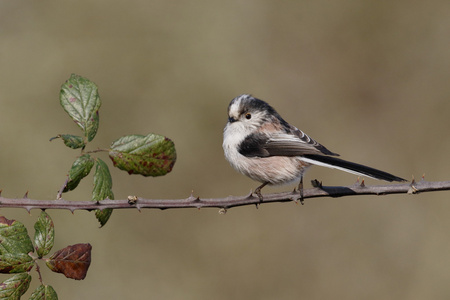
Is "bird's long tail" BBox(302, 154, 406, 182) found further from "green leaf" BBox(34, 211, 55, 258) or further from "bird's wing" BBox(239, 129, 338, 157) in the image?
"green leaf" BBox(34, 211, 55, 258)

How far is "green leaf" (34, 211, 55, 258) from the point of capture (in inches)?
105

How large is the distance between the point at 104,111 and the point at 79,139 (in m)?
6.04

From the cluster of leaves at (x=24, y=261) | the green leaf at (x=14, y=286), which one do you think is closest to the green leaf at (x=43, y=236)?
the cluster of leaves at (x=24, y=261)

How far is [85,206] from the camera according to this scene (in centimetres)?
277

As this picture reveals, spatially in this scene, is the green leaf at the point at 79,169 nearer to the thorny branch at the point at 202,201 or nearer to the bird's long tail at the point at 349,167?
the thorny branch at the point at 202,201

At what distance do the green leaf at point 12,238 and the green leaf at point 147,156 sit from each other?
1.90ft

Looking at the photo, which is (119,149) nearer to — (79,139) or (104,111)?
(79,139)

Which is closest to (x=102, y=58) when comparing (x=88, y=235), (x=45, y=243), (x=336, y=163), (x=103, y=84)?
(x=103, y=84)

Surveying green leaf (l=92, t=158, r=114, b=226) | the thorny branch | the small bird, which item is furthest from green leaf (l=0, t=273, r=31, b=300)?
the small bird

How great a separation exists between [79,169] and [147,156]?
1.40ft

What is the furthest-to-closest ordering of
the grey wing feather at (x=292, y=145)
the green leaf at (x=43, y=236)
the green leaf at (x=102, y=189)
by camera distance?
the grey wing feather at (x=292, y=145)
the green leaf at (x=102, y=189)
the green leaf at (x=43, y=236)

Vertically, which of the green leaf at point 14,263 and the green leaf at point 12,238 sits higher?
the green leaf at point 12,238

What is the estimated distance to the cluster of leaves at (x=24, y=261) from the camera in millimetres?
2506

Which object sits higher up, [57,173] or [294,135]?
[294,135]
